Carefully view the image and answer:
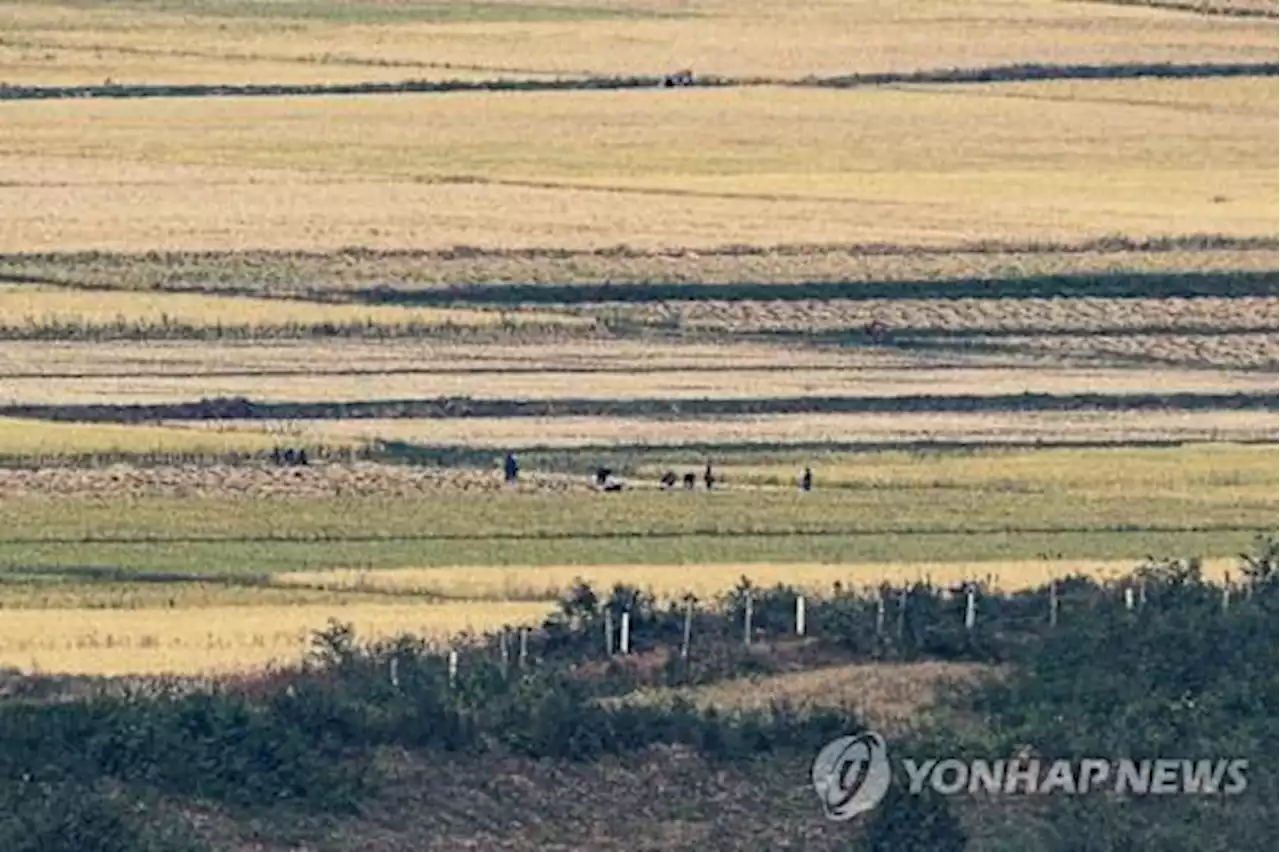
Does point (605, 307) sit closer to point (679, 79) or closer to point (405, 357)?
point (405, 357)

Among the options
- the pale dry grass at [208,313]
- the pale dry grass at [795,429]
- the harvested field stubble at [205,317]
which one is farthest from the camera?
the pale dry grass at [208,313]

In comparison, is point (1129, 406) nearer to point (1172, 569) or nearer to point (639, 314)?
point (639, 314)

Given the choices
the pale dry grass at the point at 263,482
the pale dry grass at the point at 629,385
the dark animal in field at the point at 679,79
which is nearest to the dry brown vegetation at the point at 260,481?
the pale dry grass at the point at 263,482

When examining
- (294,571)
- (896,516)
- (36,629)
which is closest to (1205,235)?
(896,516)

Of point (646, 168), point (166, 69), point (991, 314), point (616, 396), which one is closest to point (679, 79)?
point (166, 69)

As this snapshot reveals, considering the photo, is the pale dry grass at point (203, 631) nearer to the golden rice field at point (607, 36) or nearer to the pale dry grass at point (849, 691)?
the pale dry grass at point (849, 691)
